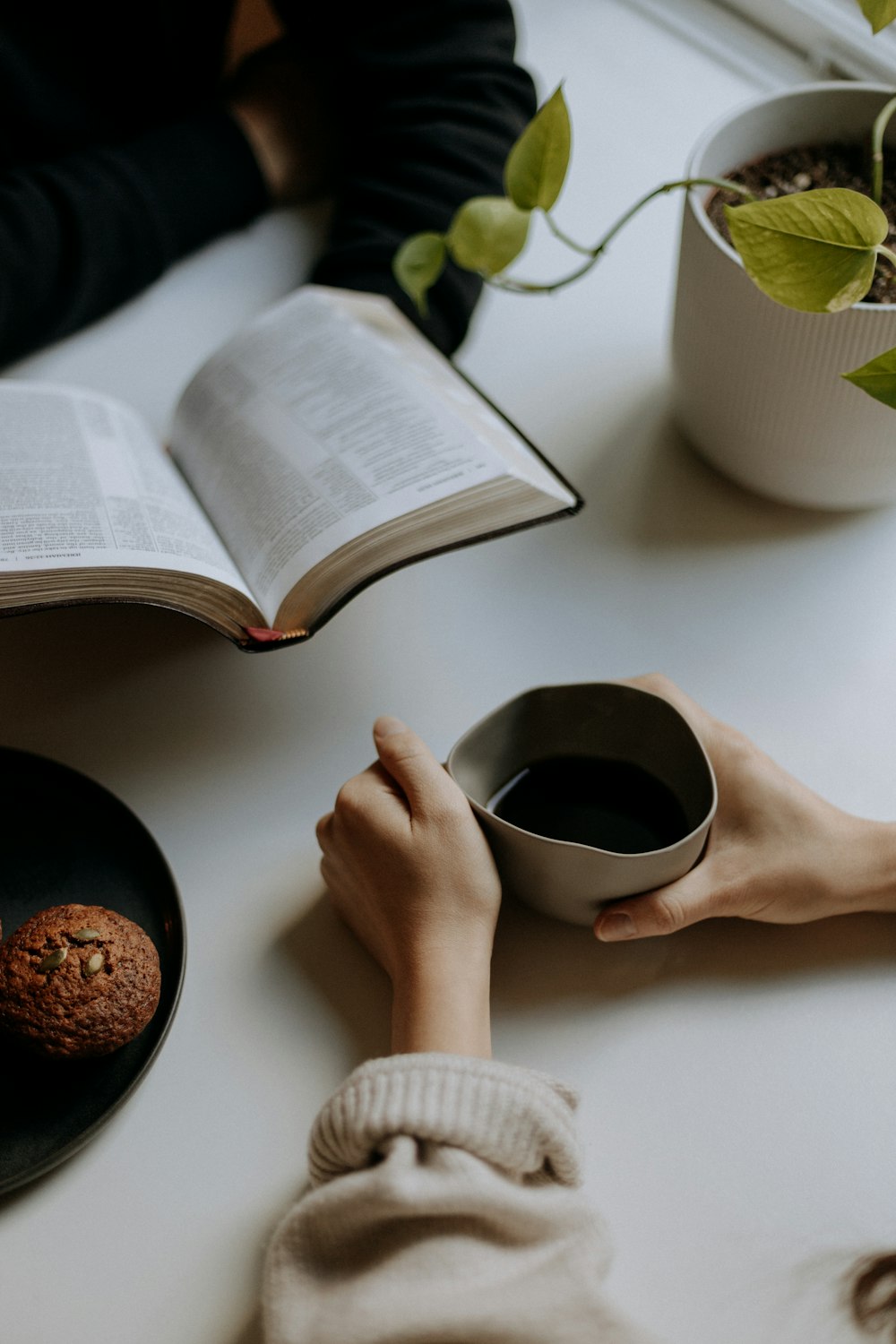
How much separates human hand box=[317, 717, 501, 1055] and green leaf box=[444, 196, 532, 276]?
1.19 ft

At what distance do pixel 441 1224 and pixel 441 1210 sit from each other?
1 cm

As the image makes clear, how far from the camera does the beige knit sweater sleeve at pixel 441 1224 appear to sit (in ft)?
1.48

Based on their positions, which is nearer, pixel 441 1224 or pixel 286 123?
pixel 441 1224

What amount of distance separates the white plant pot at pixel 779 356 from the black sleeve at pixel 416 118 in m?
0.23

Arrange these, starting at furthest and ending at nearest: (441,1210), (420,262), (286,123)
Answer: (286,123)
(420,262)
(441,1210)

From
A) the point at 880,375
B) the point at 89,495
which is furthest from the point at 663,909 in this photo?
the point at 89,495

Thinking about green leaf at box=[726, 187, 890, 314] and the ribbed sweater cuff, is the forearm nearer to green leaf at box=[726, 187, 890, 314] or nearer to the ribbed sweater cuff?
the ribbed sweater cuff

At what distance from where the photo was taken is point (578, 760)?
0.62m

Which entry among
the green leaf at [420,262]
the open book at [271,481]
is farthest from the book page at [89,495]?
the green leaf at [420,262]

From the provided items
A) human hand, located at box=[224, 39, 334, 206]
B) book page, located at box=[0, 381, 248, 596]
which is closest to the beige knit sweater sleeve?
book page, located at box=[0, 381, 248, 596]

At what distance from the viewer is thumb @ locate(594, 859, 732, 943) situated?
1.86 feet

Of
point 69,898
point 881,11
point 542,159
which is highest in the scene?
point 881,11

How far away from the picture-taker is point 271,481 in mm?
717

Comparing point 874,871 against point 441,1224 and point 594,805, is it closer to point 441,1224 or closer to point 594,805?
point 594,805
